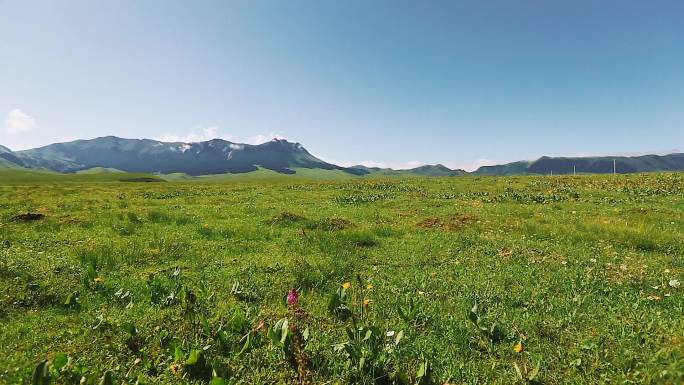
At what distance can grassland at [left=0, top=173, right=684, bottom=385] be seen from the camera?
618cm

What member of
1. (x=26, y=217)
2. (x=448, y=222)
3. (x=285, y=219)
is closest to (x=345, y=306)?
(x=448, y=222)

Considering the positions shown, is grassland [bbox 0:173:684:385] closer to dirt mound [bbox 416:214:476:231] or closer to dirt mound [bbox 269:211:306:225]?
dirt mound [bbox 416:214:476:231]

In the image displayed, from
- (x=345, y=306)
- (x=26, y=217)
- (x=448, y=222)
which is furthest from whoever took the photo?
(x=26, y=217)

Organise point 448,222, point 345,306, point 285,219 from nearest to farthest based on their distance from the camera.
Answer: point 345,306
point 448,222
point 285,219

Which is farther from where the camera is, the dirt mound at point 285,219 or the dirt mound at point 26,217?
the dirt mound at point 285,219

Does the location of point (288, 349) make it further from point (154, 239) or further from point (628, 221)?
point (628, 221)

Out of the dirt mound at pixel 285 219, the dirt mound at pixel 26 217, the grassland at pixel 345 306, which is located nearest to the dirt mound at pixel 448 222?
the grassland at pixel 345 306

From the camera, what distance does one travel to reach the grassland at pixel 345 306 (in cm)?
618

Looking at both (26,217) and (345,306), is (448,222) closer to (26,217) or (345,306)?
(345,306)

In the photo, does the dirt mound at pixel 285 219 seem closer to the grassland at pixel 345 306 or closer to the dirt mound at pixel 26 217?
the grassland at pixel 345 306

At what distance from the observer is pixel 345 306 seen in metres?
8.16

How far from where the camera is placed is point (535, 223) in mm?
18719

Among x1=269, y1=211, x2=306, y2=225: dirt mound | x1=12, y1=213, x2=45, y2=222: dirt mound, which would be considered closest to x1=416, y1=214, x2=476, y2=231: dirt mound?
x1=269, y1=211, x2=306, y2=225: dirt mound

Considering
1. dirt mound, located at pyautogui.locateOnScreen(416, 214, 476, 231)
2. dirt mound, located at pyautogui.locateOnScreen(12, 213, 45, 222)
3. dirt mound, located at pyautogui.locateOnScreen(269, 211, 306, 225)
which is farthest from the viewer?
dirt mound, located at pyautogui.locateOnScreen(269, 211, 306, 225)
